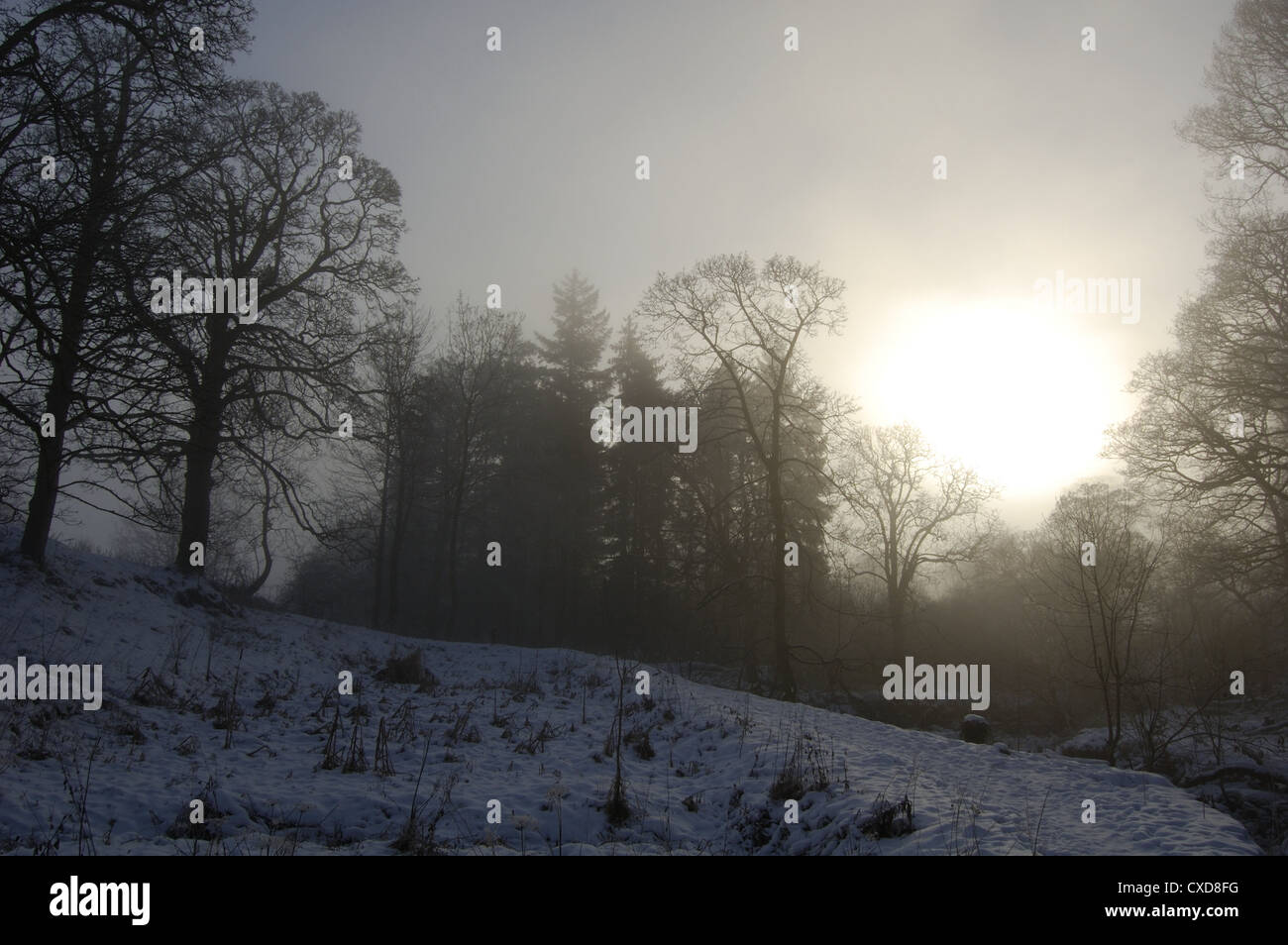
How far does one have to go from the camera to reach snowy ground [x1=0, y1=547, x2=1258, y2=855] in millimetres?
5422

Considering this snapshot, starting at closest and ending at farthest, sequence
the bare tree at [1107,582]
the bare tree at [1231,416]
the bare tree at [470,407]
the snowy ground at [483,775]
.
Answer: the snowy ground at [483,775], the bare tree at [1107,582], the bare tree at [1231,416], the bare tree at [470,407]

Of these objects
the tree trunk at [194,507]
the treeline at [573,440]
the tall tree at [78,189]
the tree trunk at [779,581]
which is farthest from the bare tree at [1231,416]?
the tree trunk at [194,507]

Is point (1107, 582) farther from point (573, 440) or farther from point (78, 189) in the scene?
point (573, 440)

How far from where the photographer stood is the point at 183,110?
30.5 feet

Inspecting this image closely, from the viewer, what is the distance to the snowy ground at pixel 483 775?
542cm

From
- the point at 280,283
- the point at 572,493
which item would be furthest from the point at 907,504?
the point at 280,283

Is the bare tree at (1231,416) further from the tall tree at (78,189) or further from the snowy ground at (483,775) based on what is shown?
the tall tree at (78,189)

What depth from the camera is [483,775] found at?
776 centimetres

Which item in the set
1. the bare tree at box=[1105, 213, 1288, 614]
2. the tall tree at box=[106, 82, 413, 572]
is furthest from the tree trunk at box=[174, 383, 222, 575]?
the bare tree at box=[1105, 213, 1288, 614]

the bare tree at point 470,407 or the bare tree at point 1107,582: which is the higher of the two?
the bare tree at point 470,407

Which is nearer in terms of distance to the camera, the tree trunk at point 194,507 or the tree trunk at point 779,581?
the tree trunk at point 779,581

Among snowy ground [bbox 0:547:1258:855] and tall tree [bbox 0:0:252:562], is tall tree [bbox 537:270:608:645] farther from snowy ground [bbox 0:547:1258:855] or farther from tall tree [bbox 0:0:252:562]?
tall tree [bbox 0:0:252:562]
